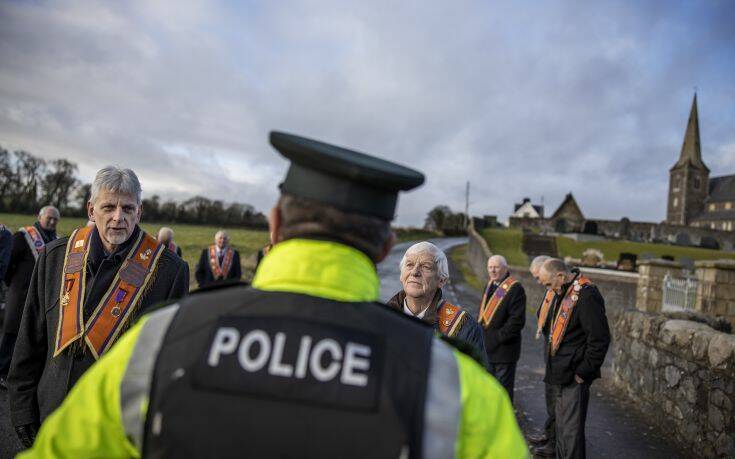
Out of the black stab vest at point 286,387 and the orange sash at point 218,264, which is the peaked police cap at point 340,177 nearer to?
the black stab vest at point 286,387

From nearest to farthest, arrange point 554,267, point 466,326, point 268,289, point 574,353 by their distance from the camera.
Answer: point 268,289
point 466,326
point 574,353
point 554,267

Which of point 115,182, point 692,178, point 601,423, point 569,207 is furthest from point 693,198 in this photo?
point 115,182

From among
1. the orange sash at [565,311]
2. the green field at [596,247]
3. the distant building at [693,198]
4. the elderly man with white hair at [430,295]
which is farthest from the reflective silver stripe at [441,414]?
the distant building at [693,198]

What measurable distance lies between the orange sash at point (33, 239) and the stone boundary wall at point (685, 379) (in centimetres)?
777

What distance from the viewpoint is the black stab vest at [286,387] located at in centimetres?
113

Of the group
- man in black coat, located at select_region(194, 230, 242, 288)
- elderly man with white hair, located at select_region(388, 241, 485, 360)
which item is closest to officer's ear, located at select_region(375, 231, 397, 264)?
elderly man with white hair, located at select_region(388, 241, 485, 360)

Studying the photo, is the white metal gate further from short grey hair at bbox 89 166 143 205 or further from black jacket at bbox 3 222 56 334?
black jacket at bbox 3 222 56 334

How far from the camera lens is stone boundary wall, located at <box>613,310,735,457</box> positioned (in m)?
4.83

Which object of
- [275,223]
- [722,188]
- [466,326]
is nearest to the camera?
[275,223]

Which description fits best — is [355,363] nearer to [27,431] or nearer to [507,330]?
[27,431]

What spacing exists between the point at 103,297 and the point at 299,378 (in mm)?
2082

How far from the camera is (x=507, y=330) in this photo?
6270mm

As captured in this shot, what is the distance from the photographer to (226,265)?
9.59 m

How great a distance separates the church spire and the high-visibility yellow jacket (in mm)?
114596
